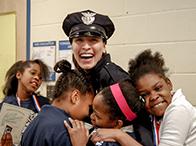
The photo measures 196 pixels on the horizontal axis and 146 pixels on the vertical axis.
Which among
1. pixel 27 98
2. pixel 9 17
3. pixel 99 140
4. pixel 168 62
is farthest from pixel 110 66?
pixel 9 17

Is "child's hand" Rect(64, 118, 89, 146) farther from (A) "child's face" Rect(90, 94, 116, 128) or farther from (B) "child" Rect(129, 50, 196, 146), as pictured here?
(B) "child" Rect(129, 50, 196, 146)

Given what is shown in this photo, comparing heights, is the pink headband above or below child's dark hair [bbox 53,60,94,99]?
below

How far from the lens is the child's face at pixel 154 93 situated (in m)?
1.35

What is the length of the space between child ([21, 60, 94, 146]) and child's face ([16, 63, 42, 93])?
1.08 metres

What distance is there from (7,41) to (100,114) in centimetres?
198

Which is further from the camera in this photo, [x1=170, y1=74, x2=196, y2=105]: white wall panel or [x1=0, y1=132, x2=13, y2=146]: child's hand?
[x1=0, y1=132, x2=13, y2=146]: child's hand

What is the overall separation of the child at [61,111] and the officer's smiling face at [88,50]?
0.60 feet

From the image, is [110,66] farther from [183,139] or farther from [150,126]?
[183,139]

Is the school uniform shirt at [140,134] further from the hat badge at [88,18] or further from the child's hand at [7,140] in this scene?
the child's hand at [7,140]

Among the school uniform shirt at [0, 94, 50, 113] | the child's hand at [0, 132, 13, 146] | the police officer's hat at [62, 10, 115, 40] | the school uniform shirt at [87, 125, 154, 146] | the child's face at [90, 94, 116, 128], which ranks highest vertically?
the police officer's hat at [62, 10, 115, 40]

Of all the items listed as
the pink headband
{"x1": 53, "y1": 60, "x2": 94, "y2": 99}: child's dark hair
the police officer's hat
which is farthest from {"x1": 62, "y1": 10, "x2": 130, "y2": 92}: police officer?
the pink headband

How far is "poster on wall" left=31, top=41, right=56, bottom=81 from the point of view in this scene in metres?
2.64

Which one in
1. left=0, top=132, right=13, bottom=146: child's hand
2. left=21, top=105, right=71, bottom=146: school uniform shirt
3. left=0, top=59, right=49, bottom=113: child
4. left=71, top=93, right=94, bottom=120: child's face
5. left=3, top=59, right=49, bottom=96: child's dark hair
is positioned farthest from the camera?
left=3, top=59, right=49, bottom=96: child's dark hair

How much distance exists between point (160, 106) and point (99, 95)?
0.27 meters
